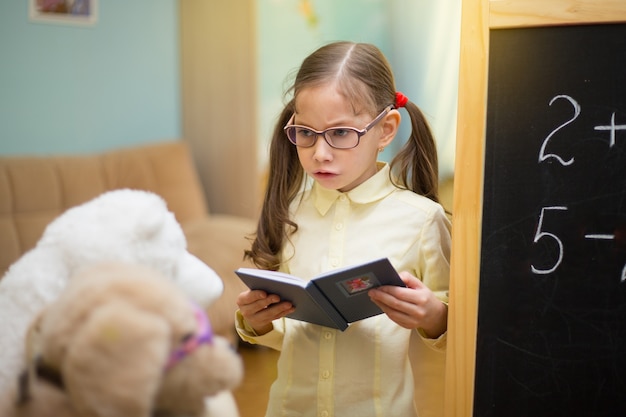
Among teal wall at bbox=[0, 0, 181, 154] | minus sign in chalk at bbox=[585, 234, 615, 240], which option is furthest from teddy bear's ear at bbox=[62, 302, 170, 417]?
teal wall at bbox=[0, 0, 181, 154]

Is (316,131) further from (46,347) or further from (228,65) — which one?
(228,65)

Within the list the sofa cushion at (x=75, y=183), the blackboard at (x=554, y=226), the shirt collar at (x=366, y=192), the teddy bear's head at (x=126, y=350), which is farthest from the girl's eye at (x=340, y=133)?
the sofa cushion at (x=75, y=183)

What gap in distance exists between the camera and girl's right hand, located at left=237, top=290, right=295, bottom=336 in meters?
1.30

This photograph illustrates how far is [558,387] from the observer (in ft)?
4.17

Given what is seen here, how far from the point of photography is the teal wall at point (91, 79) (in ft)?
11.2

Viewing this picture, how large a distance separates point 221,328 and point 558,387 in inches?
71.7

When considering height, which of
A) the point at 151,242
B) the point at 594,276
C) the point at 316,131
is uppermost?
the point at 316,131

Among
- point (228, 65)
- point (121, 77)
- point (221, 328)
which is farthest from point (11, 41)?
point (221, 328)

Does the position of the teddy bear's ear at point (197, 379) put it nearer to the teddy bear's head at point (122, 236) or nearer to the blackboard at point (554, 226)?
the teddy bear's head at point (122, 236)

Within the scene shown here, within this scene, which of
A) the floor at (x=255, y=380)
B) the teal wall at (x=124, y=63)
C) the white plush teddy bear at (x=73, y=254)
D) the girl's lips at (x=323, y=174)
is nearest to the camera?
the white plush teddy bear at (x=73, y=254)

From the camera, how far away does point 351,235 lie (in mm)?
1420

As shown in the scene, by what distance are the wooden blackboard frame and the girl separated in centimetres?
6

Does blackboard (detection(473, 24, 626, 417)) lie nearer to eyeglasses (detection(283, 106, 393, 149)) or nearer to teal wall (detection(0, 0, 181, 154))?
eyeglasses (detection(283, 106, 393, 149))

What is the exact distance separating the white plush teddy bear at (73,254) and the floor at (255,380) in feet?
2.18
